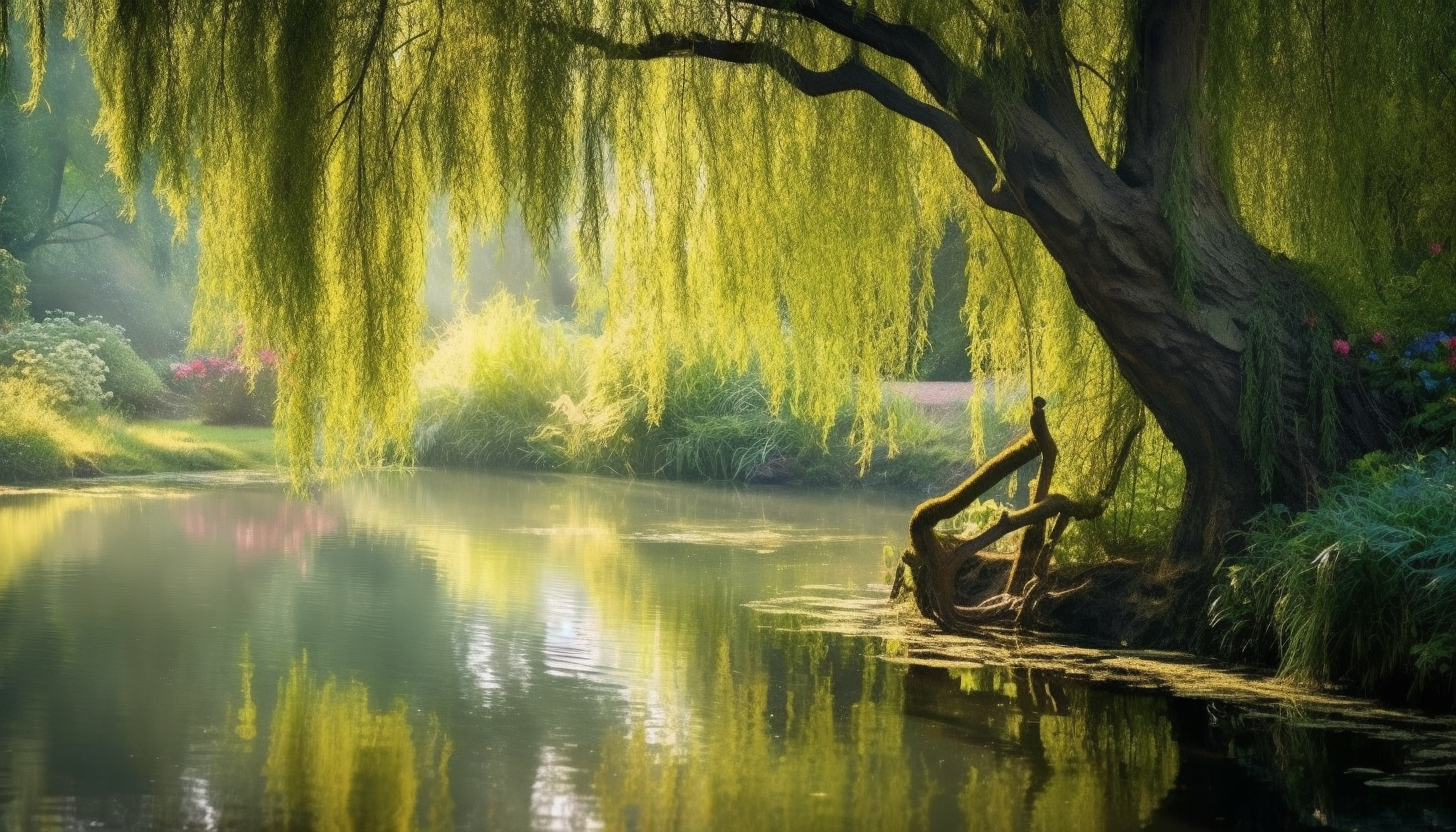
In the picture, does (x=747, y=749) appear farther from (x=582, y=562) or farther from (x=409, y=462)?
(x=409, y=462)

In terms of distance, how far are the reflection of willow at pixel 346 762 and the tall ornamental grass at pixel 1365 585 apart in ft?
8.66

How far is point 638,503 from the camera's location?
11.8m

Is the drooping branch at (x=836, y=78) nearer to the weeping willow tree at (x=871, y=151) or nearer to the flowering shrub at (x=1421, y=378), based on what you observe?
the weeping willow tree at (x=871, y=151)

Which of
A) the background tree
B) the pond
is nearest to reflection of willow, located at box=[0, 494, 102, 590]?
the pond

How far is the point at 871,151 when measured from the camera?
264 inches

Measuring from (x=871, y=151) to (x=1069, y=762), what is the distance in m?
3.05

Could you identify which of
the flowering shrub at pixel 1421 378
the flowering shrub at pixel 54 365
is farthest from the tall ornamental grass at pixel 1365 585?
the flowering shrub at pixel 54 365

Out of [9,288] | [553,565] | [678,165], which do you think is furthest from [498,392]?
A: [678,165]

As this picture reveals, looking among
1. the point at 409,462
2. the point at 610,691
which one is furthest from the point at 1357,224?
the point at 409,462

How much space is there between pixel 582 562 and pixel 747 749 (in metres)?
3.90

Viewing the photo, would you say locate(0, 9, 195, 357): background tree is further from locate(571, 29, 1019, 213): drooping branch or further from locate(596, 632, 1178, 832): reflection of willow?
locate(596, 632, 1178, 832): reflection of willow

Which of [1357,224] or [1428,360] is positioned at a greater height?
[1357,224]

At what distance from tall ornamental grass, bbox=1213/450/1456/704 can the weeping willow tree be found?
278 mm

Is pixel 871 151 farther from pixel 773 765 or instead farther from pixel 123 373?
pixel 123 373
